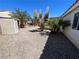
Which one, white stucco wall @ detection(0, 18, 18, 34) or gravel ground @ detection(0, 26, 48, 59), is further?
white stucco wall @ detection(0, 18, 18, 34)

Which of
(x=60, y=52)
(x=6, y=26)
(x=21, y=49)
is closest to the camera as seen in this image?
(x=60, y=52)

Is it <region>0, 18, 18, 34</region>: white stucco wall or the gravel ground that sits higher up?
<region>0, 18, 18, 34</region>: white stucco wall

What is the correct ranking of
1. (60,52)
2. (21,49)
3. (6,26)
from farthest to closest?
(6,26)
(21,49)
(60,52)

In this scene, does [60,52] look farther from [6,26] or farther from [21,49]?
[6,26]

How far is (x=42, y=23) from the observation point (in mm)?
15773

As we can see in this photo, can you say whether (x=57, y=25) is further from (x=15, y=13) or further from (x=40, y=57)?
(x=15, y=13)

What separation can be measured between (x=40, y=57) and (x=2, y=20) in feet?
28.1

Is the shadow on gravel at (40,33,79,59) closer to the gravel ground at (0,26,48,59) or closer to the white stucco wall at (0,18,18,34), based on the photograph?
the gravel ground at (0,26,48,59)

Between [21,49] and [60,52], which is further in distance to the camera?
[21,49]

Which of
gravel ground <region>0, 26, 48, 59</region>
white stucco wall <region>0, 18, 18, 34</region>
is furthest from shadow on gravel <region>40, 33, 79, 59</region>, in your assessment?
white stucco wall <region>0, 18, 18, 34</region>

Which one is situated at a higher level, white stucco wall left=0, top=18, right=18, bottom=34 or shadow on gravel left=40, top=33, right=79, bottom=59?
white stucco wall left=0, top=18, right=18, bottom=34

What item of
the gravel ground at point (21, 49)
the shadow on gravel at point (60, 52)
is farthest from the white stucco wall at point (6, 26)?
the shadow on gravel at point (60, 52)

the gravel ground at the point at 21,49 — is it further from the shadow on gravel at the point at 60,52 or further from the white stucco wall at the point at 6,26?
the white stucco wall at the point at 6,26

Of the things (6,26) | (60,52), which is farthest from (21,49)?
(6,26)
